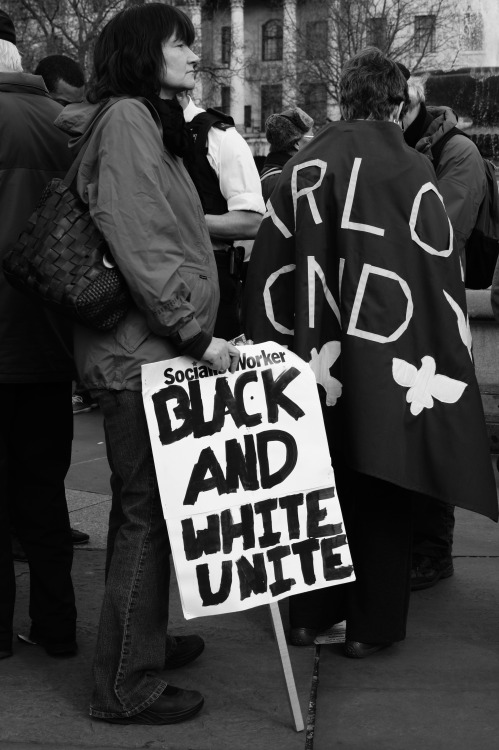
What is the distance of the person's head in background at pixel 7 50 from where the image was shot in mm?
3441

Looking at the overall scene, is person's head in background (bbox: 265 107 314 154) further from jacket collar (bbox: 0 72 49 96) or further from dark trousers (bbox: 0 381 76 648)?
dark trousers (bbox: 0 381 76 648)

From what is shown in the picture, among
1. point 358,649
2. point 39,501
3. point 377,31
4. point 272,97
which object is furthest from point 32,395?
point 272,97

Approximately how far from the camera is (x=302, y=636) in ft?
11.8

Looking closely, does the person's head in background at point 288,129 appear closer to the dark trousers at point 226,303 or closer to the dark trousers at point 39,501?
the dark trousers at point 226,303

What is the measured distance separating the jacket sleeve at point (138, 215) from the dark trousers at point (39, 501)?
2.67ft

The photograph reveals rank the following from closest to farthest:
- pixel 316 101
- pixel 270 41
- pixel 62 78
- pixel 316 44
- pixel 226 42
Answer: pixel 62 78 < pixel 316 44 < pixel 316 101 < pixel 226 42 < pixel 270 41

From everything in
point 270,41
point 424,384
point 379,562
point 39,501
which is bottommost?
point 379,562

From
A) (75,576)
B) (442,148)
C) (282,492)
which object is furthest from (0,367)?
(442,148)

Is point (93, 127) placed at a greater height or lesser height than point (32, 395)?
greater

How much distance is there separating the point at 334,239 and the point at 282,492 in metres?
0.87

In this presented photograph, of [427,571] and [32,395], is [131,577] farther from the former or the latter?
[427,571]

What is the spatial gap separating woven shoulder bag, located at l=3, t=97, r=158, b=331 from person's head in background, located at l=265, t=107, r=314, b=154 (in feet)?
11.1

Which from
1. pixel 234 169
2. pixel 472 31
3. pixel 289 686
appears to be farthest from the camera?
pixel 472 31

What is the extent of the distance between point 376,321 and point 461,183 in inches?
42.2
